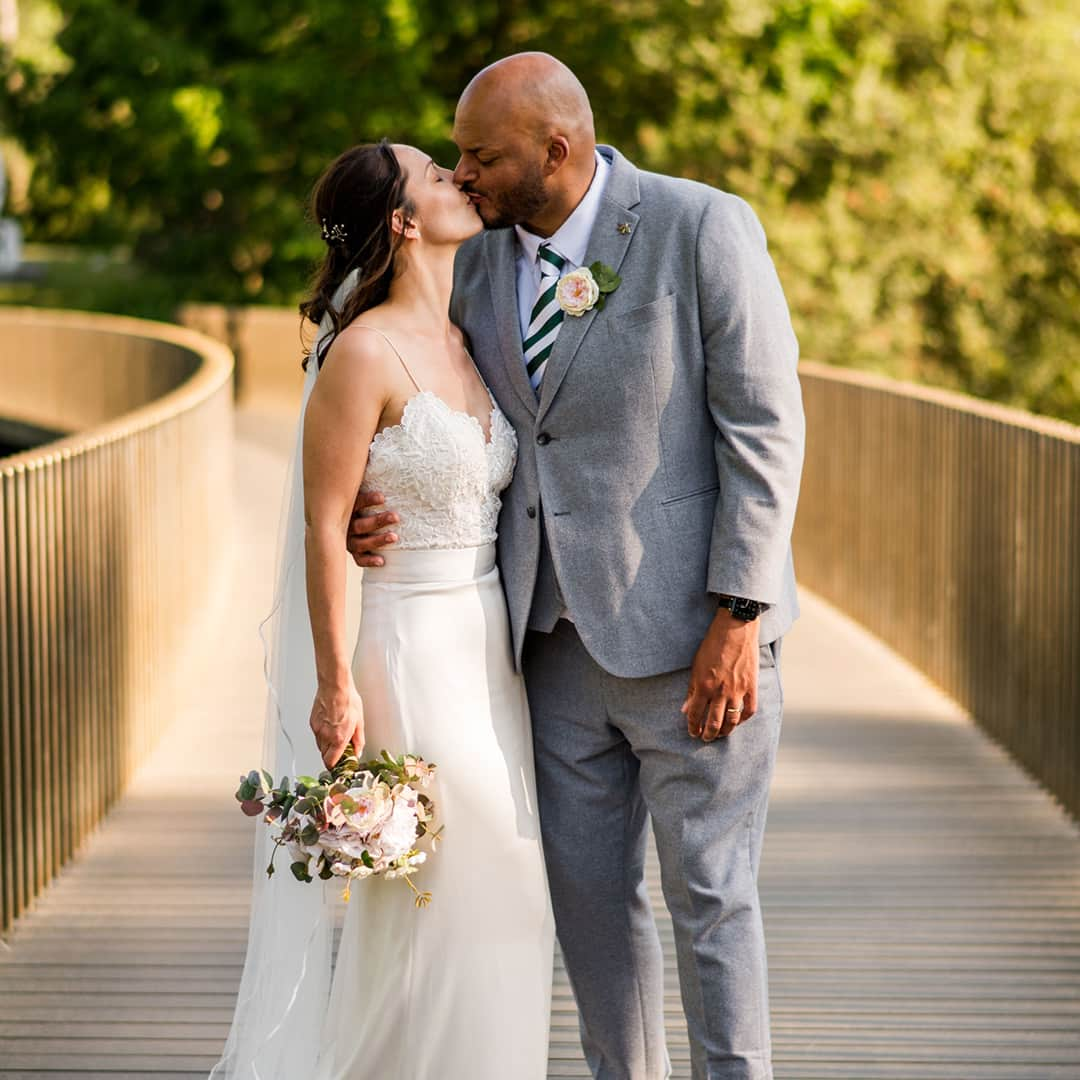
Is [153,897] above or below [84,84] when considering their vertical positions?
below

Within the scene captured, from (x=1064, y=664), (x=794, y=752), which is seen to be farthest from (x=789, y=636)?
(x=1064, y=664)

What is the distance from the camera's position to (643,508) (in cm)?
333

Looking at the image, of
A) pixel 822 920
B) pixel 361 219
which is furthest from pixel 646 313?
pixel 822 920

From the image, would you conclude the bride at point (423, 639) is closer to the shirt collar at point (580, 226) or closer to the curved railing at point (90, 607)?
the shirt collar at point (580, 226)

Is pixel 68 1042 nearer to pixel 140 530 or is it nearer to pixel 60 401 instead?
pixel 140 530

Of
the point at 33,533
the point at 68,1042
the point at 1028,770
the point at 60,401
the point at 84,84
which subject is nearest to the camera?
the point at 68,1042

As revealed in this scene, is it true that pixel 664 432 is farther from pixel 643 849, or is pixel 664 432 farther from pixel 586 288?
pixel 643 849

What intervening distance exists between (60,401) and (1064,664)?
1417 centimetres

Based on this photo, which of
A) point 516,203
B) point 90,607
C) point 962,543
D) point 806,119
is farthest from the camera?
point 806,119

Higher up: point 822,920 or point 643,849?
point 643,849

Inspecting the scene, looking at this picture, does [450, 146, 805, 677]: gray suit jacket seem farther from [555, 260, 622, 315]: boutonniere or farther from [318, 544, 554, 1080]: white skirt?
[318, 544, 554, 1080]: white skirt

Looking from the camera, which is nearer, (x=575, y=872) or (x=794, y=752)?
(x=575, y=872)

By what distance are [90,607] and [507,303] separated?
287 cm

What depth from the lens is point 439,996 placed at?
11.3 feet
